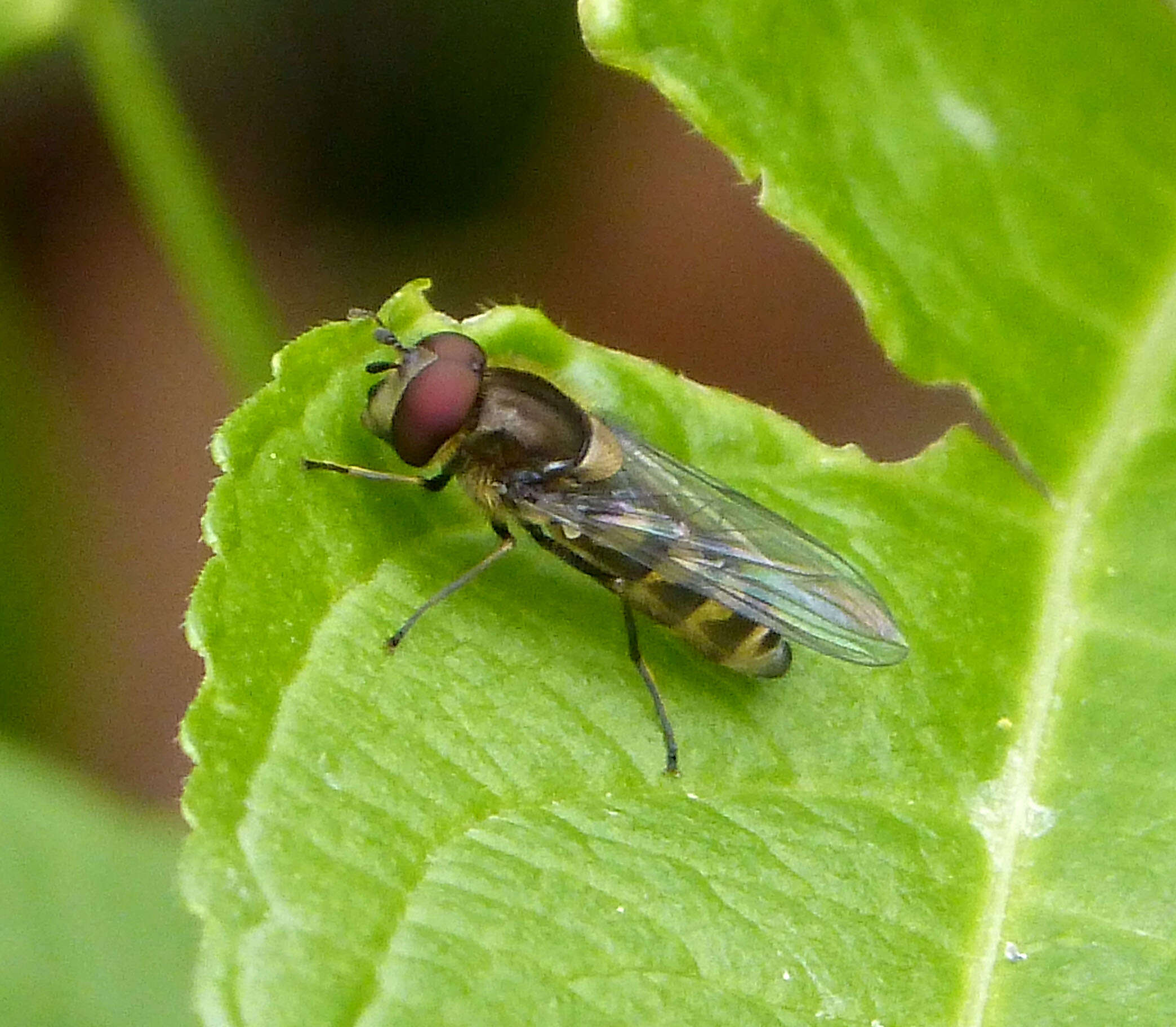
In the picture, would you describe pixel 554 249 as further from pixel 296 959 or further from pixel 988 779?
pixel 296 959

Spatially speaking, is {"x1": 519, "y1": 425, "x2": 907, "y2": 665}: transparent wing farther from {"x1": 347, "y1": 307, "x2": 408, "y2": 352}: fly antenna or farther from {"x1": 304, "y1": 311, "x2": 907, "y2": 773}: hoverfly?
{"x1": 347, "y1": 307, "x2": 408, "y2": 352}: fly antenna

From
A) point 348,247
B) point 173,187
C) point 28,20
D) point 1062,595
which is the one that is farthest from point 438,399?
point 348,247

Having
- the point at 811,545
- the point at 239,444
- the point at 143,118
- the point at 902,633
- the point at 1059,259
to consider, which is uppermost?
the point at 143,118

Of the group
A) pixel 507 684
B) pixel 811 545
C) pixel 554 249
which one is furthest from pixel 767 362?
pixel 507 684

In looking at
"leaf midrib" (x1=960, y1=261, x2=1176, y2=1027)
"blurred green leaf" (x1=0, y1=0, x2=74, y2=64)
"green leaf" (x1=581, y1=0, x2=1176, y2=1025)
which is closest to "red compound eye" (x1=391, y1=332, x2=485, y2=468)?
"green leaf" (x1=581, y1=0, x2=1176, y2=1025)

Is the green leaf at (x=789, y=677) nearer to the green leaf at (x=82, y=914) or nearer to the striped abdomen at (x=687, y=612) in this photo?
the striped abdomen at (x=687, y=612)

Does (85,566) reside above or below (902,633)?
above
